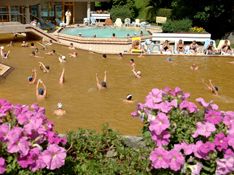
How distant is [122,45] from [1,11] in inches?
456

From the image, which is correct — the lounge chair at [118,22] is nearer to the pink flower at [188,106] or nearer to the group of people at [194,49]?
the group of people at [194,49]

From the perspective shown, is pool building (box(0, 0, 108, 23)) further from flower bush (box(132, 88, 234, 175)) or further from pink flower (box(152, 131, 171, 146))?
pink flower (box(152, 131, 171, 146))

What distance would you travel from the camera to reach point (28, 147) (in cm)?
452

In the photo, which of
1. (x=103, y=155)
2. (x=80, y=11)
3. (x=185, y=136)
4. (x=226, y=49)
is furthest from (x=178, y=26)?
(x=185, y=136)

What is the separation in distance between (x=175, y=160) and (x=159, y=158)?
0.67 feet

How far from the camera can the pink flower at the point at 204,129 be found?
16.0ft

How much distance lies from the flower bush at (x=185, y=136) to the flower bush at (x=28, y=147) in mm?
1235

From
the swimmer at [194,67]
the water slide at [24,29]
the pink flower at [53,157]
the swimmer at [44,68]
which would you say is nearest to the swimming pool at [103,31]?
the water slide at [24,29]

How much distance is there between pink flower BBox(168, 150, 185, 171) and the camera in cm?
473

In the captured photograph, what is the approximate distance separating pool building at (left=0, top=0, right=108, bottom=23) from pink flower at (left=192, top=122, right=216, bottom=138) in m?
28.2

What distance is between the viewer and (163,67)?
21547 millimetres

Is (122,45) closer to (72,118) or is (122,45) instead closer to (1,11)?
(1,11)

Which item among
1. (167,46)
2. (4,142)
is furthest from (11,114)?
(167,46)

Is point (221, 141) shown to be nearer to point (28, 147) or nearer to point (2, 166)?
point (28, 147)
